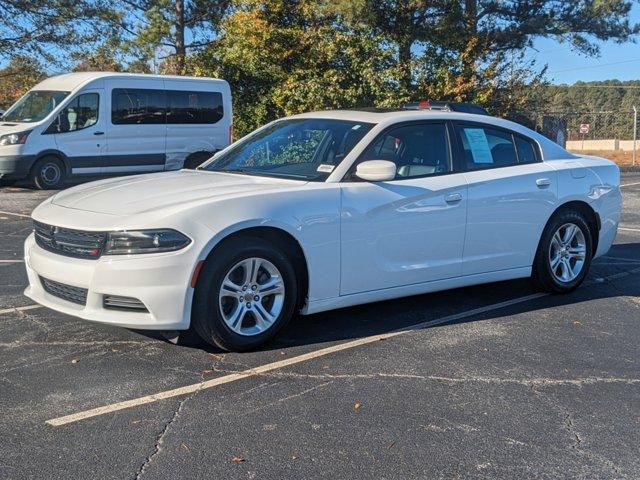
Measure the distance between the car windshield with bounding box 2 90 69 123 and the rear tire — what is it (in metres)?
11.1

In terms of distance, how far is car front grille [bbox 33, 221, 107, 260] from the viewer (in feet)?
15.0

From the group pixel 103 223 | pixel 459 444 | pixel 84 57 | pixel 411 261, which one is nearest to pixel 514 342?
pixel 411 261

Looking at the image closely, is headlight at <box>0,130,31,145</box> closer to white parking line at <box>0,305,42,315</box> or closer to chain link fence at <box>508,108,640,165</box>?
white parking line at <box>0,305,42,315</box>

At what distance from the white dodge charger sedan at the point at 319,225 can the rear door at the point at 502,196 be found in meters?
0.01

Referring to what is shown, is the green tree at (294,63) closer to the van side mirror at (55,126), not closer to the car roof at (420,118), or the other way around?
the van side mirror at (55,126)

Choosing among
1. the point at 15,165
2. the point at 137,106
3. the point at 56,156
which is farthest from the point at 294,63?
the point at 15,165

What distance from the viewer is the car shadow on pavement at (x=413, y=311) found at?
5285 millimetres

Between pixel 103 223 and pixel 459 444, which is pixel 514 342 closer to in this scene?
pixel 459 444

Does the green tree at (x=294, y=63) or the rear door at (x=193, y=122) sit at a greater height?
the green tree at (x=294, y=63)

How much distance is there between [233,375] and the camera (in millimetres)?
4453

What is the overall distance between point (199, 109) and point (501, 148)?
11190mm

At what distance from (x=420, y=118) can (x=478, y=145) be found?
620 mm

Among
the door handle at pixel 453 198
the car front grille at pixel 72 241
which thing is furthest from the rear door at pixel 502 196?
the car front grille at pixel 72 241

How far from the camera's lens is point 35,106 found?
49.6ft
